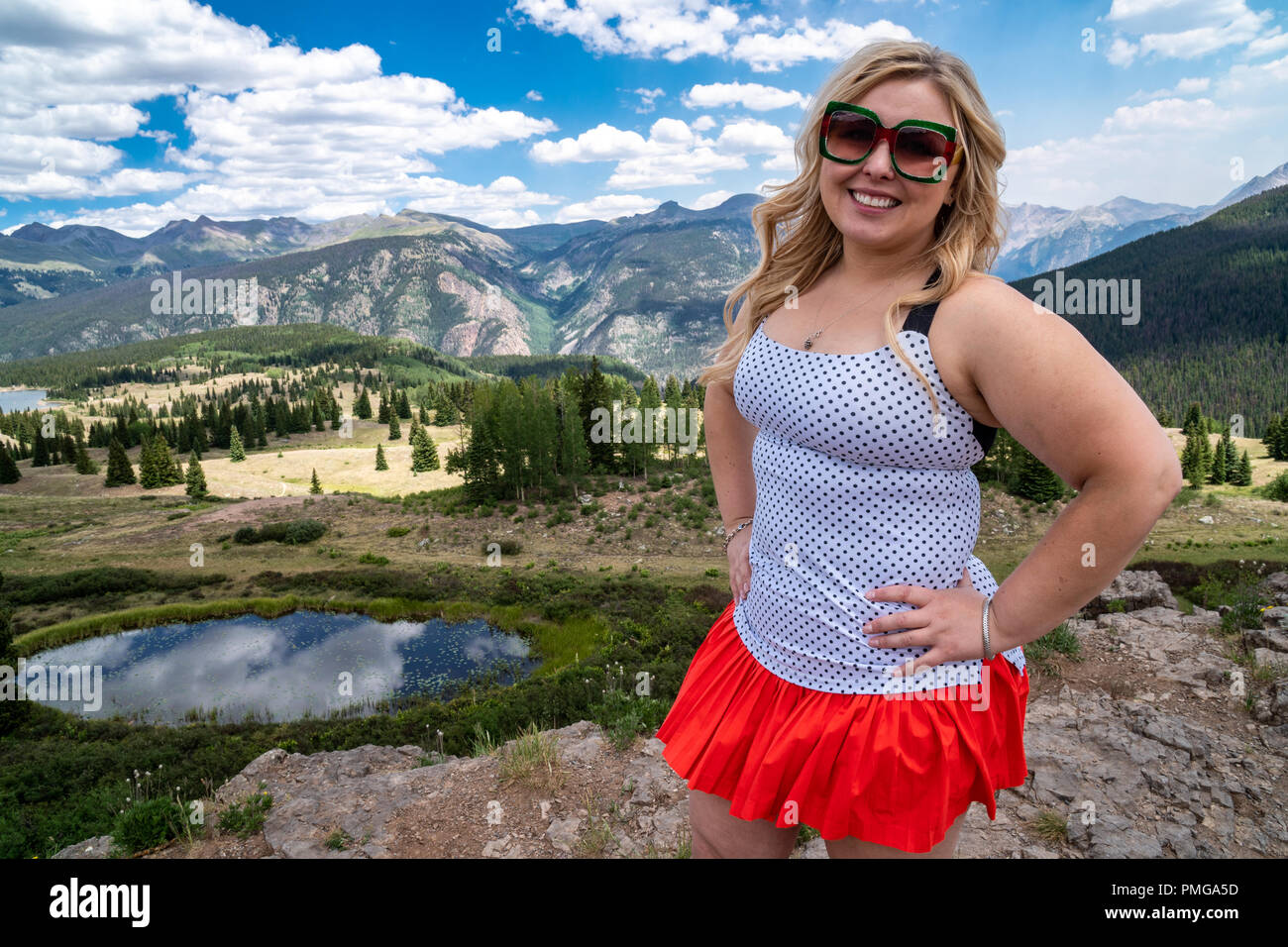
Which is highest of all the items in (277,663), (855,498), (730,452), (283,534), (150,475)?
(730,452)

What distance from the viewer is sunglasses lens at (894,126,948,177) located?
200 cm

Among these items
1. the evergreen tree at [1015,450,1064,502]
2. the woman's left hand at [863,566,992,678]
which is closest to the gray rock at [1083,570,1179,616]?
the woman's left hand at [863,566,992,678]

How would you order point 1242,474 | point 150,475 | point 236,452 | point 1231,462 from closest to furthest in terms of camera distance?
point 1242,474 < point 1231,462 < point 150,475 < point 236,452

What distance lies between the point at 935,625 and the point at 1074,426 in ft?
2.40

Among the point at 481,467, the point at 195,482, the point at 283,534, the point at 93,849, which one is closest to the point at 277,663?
the point at 283,534

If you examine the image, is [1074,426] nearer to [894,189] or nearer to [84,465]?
[894,189]

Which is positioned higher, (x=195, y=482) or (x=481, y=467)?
(x=481, y=467)

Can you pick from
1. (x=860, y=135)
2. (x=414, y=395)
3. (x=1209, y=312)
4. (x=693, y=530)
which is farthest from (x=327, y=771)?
(x=1209, y=312)

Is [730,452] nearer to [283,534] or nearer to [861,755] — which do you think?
[861,755]

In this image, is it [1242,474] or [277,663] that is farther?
[1242,474]

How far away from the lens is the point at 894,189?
6.70 feet

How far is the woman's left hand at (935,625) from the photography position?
204 cm

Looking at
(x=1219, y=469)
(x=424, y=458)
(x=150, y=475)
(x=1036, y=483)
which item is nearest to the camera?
(x=1036, y=483)

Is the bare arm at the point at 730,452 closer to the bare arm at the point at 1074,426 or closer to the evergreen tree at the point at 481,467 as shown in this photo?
the bare arm at the point at 1074,426
